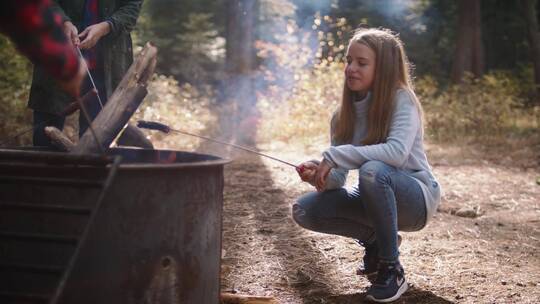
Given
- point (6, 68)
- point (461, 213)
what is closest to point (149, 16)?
point (6, 68)

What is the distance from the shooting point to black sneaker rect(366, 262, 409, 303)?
2900 millimetres

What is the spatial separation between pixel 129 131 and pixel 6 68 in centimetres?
589

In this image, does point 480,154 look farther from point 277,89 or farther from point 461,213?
point 277,89

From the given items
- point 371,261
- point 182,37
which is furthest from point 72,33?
point 182,37

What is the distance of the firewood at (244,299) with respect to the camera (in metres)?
2.79

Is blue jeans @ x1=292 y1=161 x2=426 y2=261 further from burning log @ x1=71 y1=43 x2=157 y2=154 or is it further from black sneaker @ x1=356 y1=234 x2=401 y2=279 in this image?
burning log @ x1=71 y1=43 x2=157 y2=154

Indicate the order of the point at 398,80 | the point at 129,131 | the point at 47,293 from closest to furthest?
1. the point at 47,293
2. the point at 398,80
3. the point at 129,131

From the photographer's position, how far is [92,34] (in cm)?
315

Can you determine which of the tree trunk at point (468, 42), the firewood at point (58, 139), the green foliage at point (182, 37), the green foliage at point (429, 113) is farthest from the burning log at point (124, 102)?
the green foliage at point (182, 37)

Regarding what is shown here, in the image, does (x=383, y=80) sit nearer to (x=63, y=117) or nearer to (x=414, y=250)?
(x=414, y=250)

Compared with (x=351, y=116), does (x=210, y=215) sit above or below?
below

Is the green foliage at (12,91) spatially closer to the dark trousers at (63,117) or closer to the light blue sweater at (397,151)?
the dark trousers at (63,117)

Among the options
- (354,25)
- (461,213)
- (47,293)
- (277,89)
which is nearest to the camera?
(47,293)

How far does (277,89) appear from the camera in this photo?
13039 mm
